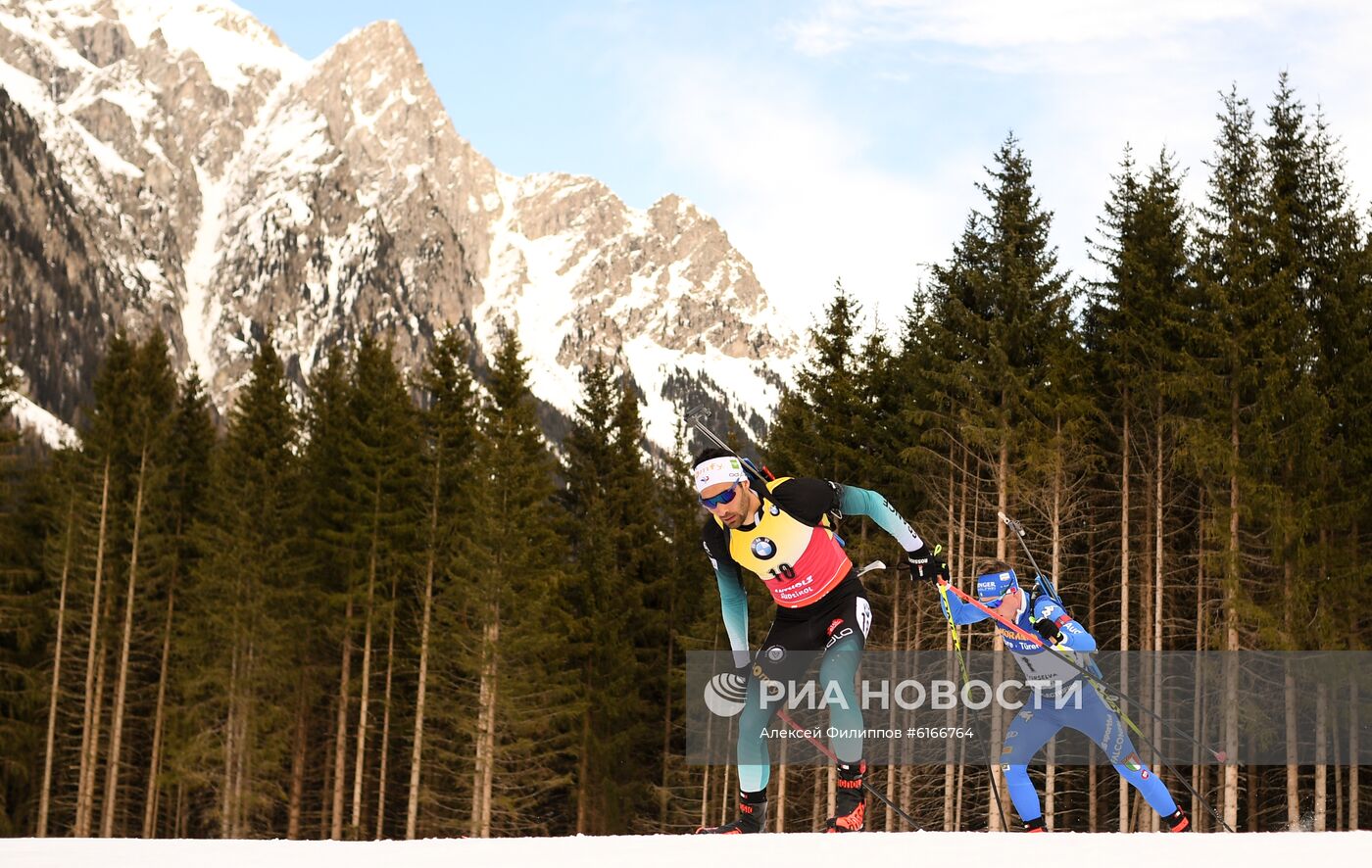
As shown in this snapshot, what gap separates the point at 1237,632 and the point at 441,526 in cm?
1872

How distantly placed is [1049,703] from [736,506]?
3.87m

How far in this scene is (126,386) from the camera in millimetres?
35125

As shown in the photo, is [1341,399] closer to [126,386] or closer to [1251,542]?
[1251,542]

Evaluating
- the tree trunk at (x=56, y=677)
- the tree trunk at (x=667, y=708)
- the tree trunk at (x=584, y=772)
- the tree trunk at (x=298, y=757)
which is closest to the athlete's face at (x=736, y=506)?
the tree trunk at (x=584, y=772)

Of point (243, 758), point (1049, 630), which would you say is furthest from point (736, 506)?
point (243, 758)

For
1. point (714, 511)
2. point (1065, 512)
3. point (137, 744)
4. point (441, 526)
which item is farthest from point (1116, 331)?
point (137, 744)

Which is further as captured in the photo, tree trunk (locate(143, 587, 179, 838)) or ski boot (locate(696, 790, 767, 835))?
tree trunk (locate(143, 587, 179, 838))

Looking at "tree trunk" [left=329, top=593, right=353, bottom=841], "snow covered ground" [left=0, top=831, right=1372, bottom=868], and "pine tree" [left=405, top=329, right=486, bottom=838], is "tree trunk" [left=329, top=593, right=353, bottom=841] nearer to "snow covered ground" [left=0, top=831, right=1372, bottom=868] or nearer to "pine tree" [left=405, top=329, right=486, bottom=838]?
"pine tree" [left=405, top=329, right=486, bottom=838]

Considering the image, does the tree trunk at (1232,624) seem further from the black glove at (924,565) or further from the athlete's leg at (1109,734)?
the black glove at (924,565)

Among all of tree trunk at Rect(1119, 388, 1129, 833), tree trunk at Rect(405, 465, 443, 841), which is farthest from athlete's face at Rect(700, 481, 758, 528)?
tree trunk at Rect(405, 465, 443, 841)

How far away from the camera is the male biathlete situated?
7.63m

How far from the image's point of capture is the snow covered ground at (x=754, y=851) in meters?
5.17

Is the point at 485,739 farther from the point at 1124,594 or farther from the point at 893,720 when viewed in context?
the point at 1124,594

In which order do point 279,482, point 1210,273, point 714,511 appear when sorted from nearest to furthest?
point 714,511 < point 1210,273 < point 279,482
